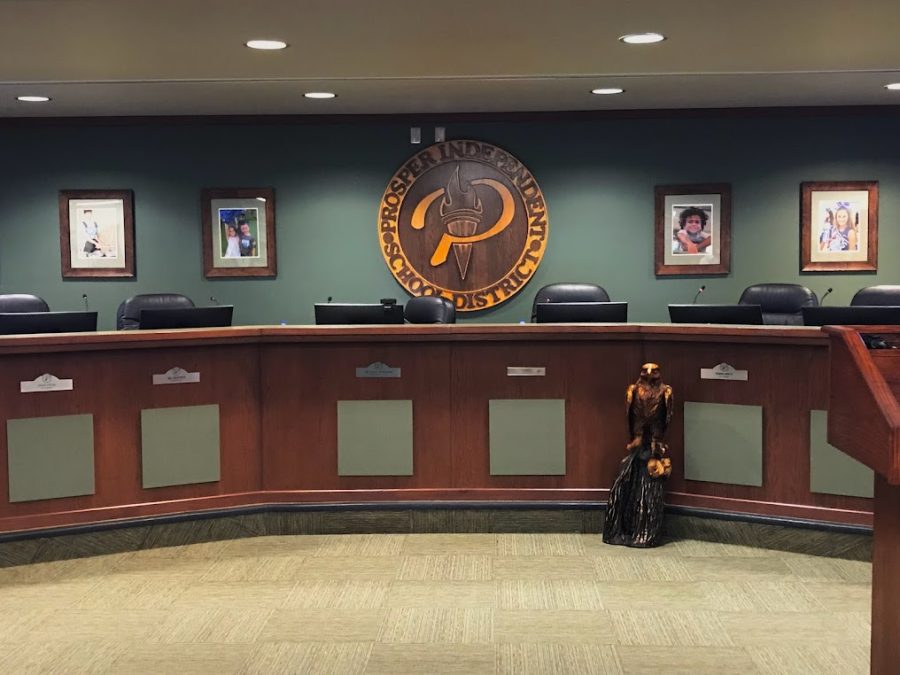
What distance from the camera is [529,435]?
521cm

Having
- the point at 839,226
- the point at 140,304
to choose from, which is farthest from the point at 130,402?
the point at 839,226

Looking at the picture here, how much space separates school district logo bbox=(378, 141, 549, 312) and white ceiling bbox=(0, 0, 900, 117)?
480 millimetres

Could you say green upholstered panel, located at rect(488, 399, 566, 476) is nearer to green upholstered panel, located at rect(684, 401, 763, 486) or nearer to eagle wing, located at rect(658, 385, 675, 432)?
eagle wing, located at rect(658, 385, 675, 432)

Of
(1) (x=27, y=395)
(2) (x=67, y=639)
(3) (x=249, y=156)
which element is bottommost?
(2) (x=67, y=639)

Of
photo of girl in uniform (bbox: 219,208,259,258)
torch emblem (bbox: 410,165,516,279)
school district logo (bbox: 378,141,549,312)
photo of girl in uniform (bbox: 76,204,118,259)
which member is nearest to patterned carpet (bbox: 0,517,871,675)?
school district logo (bbox: 378,141,549,312)

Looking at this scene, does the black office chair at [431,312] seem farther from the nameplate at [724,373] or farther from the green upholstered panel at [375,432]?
the nameplate at [724,373]

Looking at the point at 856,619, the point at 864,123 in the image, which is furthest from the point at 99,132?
the point at 856,619

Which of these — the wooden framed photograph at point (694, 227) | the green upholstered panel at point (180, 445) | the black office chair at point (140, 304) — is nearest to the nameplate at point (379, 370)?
the green upholstered panel at point (180, 445)

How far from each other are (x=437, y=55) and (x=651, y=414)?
2.61 metres

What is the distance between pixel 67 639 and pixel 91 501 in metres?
1.15

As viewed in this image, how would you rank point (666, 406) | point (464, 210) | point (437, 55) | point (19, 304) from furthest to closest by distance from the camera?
point (464, 210)
point (19, 304)
point (437, 55)
point (666, 406)

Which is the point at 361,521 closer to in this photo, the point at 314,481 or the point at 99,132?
the point at 314,481

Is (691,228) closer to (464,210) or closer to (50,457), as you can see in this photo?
(464,210)

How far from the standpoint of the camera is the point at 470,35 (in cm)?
555
